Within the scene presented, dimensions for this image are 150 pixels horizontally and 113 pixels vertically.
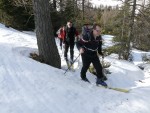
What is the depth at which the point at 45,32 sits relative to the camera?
10.6m

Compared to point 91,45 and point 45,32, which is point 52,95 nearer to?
point 91,45

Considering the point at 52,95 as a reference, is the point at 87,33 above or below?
above

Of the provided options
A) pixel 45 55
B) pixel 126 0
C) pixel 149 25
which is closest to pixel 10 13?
pixel 126 0

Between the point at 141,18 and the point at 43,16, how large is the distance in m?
14.1

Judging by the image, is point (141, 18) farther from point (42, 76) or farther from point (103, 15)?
point (103, 15)

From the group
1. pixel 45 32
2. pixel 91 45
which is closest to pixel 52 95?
pixel 91 45

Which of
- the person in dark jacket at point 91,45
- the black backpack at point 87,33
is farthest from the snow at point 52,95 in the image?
the black backpack at point 87,33

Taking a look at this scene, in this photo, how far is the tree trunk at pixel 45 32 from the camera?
10.3m

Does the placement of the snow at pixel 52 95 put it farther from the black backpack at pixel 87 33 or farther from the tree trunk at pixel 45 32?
the tree trunk at pixel 45 32

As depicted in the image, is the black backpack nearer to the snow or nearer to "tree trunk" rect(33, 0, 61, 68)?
the snow

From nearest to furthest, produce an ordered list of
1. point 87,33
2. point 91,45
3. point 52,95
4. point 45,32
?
point 52,95 < point 87,33 < point 91,45 < point 45,32

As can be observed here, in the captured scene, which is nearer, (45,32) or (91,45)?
(91,45)

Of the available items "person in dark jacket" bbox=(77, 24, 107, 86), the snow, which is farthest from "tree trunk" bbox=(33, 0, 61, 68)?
"person in dark jacket" bbox=(77, 24, 107, 86)

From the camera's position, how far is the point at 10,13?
76.1ft
